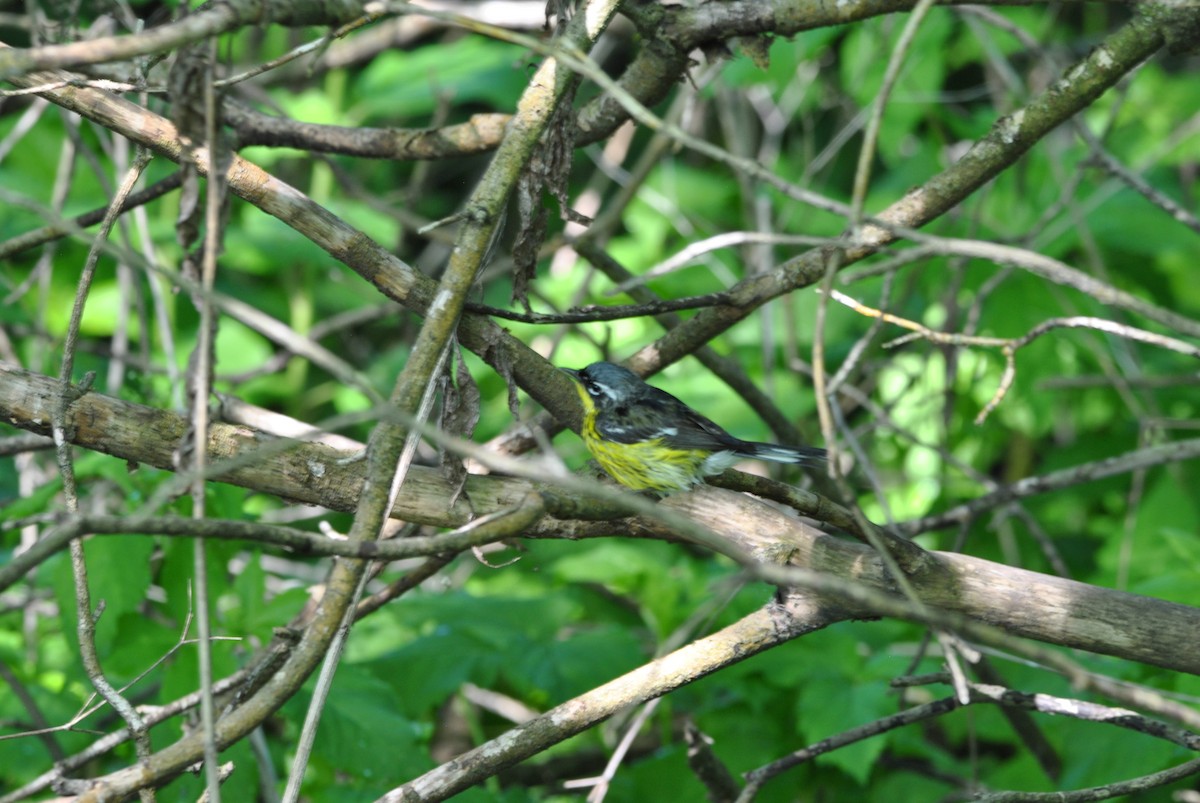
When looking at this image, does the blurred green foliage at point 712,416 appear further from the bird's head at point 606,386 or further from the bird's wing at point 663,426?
the bird's wing at point 663,426

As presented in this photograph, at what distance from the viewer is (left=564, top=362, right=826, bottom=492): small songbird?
380cm

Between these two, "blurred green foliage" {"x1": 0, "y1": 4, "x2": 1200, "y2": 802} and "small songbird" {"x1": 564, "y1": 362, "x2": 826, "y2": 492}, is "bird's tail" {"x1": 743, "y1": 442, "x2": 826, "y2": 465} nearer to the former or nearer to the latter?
"small songbird" {"x1": 564, "y1": 362, "x2": 826, "y2": 492}

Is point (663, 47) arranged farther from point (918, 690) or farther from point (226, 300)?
point (918, 690)

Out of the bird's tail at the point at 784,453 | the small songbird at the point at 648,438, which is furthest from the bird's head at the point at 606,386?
the bird's tail at the point at 784,453

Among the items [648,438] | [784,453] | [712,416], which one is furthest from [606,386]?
[712,416]

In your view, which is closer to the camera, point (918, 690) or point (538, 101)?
point (538, 101)

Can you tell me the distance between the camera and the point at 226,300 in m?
1.82

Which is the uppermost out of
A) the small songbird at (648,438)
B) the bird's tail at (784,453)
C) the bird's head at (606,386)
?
the bird's head at (606,386)

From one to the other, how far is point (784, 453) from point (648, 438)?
55 cm

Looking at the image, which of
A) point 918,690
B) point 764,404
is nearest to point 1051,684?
point 918,690

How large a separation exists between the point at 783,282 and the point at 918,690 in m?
2.47

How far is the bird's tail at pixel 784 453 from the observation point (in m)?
3.68

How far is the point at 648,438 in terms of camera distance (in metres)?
4.10

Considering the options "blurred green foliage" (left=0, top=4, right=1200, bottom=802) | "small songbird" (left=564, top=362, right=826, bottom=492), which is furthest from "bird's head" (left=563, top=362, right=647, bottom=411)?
"blurred green foliage" (left=0, top=4, right=1200, bottom=802)
